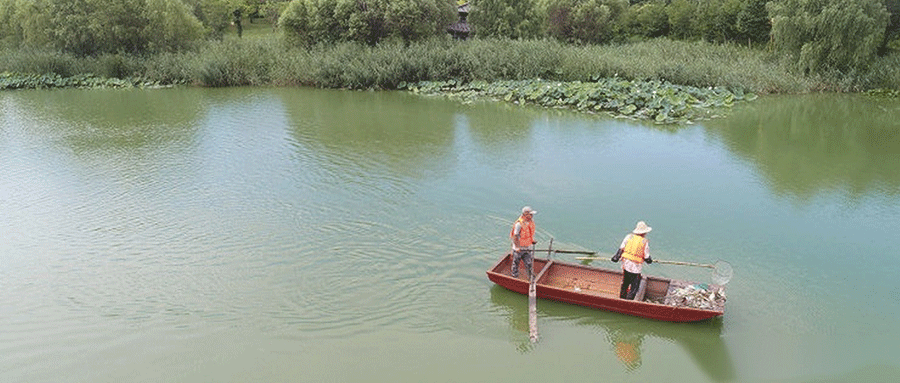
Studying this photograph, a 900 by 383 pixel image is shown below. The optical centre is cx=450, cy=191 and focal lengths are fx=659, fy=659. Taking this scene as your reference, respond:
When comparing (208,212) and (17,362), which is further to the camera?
(208,212)

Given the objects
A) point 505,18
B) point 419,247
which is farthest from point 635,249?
point 505,18

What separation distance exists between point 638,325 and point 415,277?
3.48m

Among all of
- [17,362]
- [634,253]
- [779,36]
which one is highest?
[779,36]

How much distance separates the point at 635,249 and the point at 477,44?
24.8m

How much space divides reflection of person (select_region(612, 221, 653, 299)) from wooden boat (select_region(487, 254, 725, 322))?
165 millimetres

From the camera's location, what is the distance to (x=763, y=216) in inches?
510

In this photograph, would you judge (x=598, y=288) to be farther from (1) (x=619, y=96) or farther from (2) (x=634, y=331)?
(1) (x=619, y=96)

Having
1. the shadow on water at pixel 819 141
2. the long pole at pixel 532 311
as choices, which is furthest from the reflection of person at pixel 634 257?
the shadow on water at pixel 819 141

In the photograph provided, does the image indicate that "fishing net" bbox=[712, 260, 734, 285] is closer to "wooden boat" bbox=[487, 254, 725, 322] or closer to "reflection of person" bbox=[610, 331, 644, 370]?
"wooden boat" bbox=[487, 254, 725, 322]

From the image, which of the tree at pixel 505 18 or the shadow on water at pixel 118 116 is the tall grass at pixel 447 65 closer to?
the shadow on water at pixel 118 116

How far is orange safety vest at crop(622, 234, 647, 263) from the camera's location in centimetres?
878

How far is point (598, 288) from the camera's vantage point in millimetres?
9859

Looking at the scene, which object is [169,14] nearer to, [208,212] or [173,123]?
[173,123]

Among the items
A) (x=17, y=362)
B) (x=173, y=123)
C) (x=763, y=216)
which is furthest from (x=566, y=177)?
(x=173, y=123)
